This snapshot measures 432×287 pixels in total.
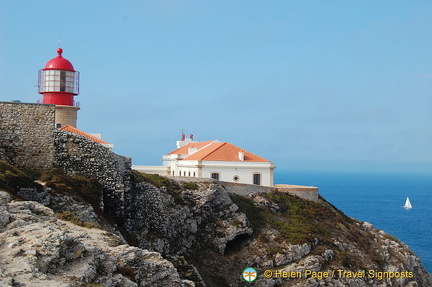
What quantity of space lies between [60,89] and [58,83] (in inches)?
18.2

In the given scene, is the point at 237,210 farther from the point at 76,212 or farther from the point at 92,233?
the point at 92,233

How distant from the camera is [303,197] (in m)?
45.5

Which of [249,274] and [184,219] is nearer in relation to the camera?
[249,274]

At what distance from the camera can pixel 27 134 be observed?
78.9ft

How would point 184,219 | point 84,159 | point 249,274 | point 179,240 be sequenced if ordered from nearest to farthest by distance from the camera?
1. point 84,159
2. point 179,240
3. point 249,274
4. point 184,219

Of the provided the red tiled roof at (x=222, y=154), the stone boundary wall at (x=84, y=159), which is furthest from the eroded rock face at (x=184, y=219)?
the red tiled roof at (x=222, y=154)

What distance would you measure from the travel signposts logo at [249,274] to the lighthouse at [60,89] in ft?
60.2

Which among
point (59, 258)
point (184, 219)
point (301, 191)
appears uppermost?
point (301, 191)

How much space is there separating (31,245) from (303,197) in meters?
35.1

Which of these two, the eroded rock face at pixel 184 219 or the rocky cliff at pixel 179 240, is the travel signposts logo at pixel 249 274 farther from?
the eroded rock face at pixel 184 219

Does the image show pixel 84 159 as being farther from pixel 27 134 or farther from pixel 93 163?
pixel 27 134

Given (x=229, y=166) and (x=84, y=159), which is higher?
(x=229, y=166)

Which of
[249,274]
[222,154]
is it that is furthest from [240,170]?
[249,274]

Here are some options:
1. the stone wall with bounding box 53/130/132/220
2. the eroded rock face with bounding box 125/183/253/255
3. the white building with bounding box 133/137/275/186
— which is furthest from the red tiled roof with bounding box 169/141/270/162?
the stone wall with bounding box 53/130/132/220
